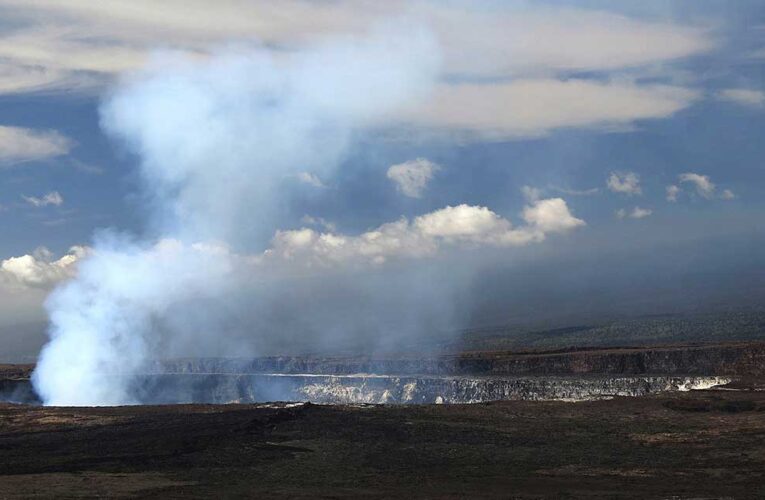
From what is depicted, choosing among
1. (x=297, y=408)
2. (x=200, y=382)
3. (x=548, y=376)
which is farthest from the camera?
(x=200, y=382)

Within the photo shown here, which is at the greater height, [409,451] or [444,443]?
[444,443]

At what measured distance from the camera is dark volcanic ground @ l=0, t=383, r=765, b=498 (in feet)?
151

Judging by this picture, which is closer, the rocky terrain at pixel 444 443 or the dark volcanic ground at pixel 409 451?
the dark volcanic ground at pixel 409 451

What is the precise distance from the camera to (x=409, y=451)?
57.1m

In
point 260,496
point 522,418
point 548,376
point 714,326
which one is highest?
point 714,326

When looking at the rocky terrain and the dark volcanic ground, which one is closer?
the dark volcanic ground

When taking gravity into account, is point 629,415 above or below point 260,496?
above

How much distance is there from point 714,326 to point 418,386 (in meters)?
92.1

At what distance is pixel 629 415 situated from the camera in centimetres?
6925

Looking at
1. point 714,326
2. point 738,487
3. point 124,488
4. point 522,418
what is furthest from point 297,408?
point 714,326

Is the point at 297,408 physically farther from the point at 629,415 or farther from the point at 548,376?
the point at 548,376

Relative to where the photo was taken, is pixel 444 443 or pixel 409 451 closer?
pixel 409 451

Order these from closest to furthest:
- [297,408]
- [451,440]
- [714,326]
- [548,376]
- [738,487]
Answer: [738,487] → [451,440] → [297,408] → [548,376] → [714,326]

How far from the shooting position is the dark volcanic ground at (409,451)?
45938 mm
